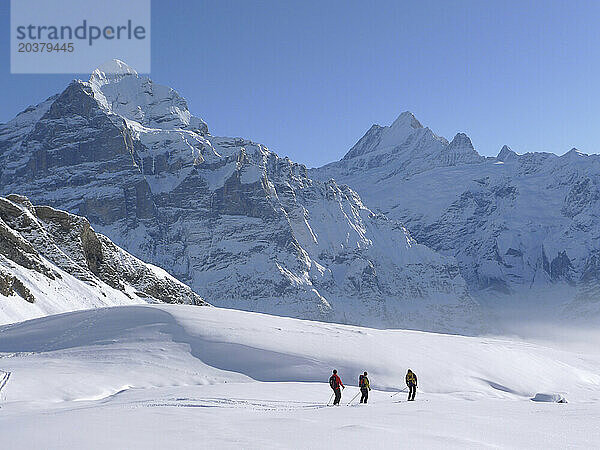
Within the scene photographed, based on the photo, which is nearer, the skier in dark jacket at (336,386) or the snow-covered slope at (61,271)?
the skier in dark jacket at (336,386)

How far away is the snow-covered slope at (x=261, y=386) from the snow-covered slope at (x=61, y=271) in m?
24.6

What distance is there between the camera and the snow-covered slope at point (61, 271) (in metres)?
59.2

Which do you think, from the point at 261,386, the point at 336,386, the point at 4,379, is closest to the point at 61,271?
the point at 4,379

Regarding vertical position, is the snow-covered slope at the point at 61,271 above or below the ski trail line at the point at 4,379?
above

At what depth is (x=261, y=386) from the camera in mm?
24031

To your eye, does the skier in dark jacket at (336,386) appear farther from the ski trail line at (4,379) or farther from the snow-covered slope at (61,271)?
the snow-covered slope at (61,271)

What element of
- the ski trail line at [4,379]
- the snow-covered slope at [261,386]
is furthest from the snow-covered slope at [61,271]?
the ski trail line at [4,379]

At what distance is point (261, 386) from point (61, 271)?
5599cm

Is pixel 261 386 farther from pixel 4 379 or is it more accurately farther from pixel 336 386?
pixel 4 379

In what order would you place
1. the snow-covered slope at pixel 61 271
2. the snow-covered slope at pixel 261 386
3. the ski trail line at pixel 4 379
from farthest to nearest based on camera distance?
the snow-covered slope at pixel 61 271 < the ski trail line at pixel 4 379 < the snow-covered slope at pixel 261 386

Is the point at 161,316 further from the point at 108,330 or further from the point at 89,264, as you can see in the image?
the point at 89,264

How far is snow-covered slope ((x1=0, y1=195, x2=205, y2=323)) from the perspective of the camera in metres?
59.2

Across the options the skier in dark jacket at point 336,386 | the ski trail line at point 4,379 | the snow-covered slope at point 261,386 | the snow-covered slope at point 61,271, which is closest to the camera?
the snow-covered slope at point 261,386

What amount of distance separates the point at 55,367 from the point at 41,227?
59.7m
